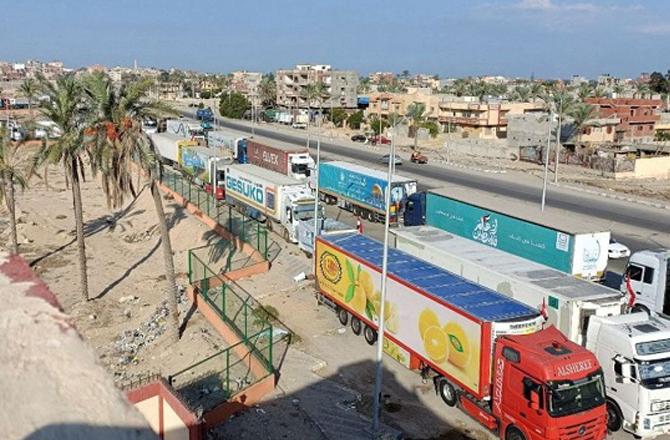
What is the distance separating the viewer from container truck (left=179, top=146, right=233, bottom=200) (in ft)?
160

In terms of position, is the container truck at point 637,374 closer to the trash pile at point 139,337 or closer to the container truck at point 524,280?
the container truck at point 524,280

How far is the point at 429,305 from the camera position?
1881 centimetres

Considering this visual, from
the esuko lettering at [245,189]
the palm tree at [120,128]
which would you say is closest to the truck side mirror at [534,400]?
the palm tree at [120,128]

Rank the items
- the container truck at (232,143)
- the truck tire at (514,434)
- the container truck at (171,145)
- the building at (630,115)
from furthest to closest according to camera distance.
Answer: the building at (630,115) < the container truck at (232,143) < the container truck at (171,145) < the truck tire at (514,434)

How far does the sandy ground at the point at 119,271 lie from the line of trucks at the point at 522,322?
6630mm

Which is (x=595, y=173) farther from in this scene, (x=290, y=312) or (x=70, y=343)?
(x=70, y=343)

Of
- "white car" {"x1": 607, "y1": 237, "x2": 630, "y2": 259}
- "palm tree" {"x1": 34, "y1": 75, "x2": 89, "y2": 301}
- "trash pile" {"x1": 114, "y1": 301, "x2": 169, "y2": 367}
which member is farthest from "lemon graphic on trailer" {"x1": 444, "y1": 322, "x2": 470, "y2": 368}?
"white car" {"x1": 607, "y1": 237, "x2": 630, "y2": 259}

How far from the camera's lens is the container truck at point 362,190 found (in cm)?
4184

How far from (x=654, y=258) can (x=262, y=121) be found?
367 feet

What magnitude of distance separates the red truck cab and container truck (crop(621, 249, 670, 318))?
8.88m

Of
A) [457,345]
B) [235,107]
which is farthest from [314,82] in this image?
[457,345]

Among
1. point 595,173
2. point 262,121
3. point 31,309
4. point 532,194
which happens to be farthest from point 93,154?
point 262,121

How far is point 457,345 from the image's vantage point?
1778 cm

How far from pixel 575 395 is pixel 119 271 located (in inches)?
1095
